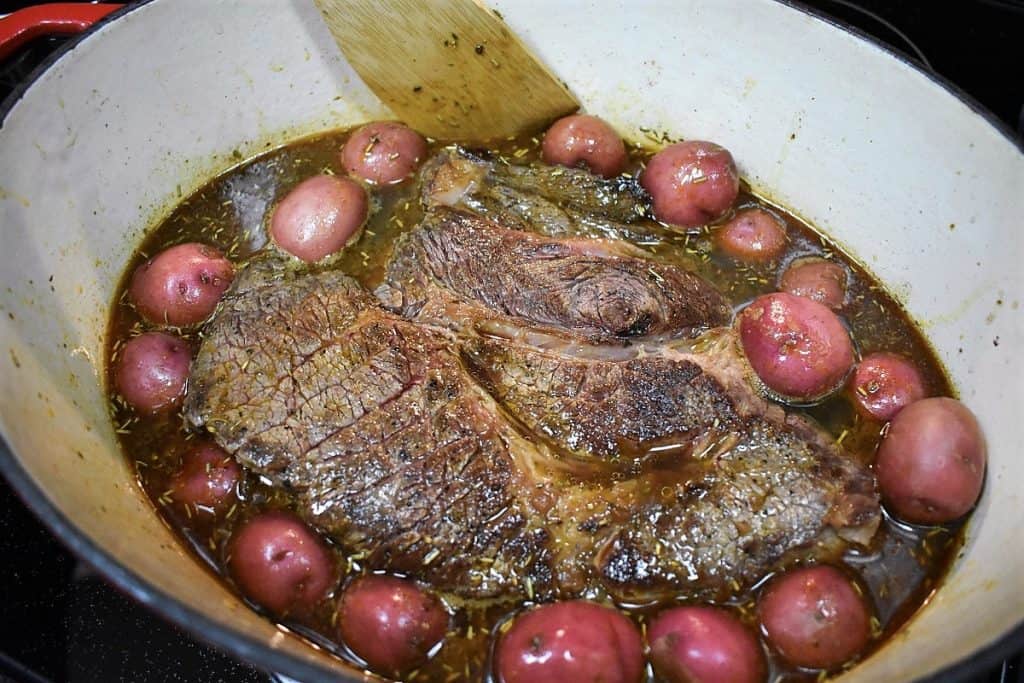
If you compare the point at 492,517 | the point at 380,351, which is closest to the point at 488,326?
the point at 380,351

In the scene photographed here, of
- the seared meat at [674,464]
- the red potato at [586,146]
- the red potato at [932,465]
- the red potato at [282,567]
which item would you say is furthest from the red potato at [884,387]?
the red potato at [282,567]

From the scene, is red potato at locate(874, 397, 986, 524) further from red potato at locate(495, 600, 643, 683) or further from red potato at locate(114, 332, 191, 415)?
red potato at locate(114, 332, 191, 415)

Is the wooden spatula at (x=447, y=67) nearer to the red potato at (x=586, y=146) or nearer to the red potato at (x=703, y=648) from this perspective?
the red potato at (x=586, y=146)

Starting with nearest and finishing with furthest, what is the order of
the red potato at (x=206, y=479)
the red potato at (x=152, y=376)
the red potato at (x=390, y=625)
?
the red potato at (x=390, y=625) → the red potato at (x=206, y=479) → the red potato at (x=152, y=376)

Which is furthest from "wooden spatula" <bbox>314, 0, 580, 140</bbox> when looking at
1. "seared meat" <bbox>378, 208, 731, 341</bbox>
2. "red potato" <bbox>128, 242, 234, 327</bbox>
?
"red potato" <bbox>128, 242, 234, 327</bbox>

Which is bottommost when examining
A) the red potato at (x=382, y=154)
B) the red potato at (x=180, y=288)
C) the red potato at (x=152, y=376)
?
the red potato at (x=152, y=376)

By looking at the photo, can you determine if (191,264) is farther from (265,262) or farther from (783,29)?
(783,29)
